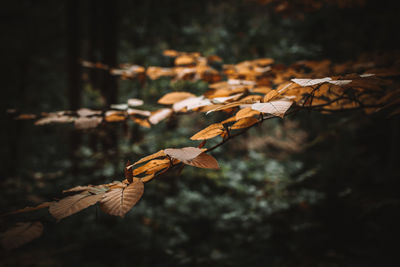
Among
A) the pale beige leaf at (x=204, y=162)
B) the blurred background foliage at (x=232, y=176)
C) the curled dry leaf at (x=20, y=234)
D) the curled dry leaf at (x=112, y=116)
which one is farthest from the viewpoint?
the blurred background foliage at (x=232, y=176)

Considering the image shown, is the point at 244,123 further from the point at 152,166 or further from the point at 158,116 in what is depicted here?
the point at 158,116

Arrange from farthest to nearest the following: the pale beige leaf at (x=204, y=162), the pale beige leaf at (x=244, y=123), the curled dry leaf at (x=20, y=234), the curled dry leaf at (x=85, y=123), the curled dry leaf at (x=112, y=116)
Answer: the curled dry leaf at (x=112, y=116) → the curled dry leaf at (x=85, y=123) → the pale beige leaf at (x=244, y=123) → the pale beige leaf at (x=204, y=162) → the curled dry leaf at (x=20, y=234)

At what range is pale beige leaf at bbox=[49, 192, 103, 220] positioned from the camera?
0.49m

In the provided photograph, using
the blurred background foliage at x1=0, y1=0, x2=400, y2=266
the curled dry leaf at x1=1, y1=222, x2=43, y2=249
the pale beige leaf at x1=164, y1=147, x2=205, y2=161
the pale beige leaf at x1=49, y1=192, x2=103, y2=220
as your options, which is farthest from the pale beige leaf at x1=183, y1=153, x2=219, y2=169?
the blurred background foliage at x1=0, y1=0, x2=400, y2=266

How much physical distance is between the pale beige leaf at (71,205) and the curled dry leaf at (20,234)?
59 millimetres

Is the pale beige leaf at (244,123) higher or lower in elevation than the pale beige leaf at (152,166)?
higher

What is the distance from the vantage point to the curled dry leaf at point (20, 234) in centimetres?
46

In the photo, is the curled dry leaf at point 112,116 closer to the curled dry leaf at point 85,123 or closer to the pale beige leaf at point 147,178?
the curled dry leaf at point 85,123

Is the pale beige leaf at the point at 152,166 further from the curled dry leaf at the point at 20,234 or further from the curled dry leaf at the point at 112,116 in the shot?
A: the curled dry leaf at the point at 112,116

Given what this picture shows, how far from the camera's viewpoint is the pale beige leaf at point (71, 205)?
0.49m

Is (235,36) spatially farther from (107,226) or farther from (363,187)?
(107,226)

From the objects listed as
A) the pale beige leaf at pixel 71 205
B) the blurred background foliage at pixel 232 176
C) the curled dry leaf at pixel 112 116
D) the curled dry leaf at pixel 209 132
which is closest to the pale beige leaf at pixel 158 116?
the curled dry leaf at pixel 112 116

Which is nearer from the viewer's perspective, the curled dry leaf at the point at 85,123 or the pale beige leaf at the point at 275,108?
the pale beige leaf at the point at 275,108

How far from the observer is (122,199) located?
547mm
